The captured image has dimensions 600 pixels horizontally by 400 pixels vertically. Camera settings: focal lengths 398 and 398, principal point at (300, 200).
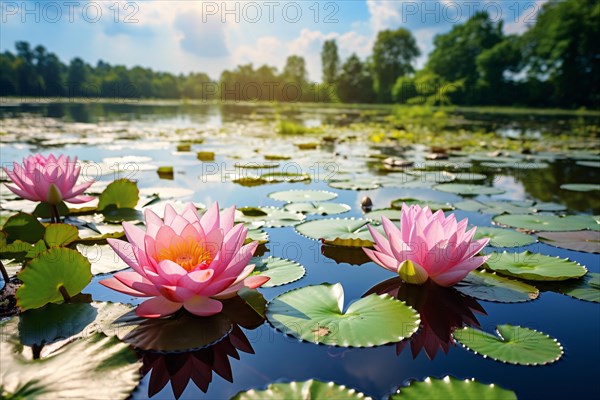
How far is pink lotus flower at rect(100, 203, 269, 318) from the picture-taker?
92 cm

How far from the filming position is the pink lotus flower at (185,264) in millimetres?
924

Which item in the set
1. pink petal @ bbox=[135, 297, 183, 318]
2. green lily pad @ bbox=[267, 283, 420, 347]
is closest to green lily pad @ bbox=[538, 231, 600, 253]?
green lily pad @ bbox=[267, 283, 420, 347]

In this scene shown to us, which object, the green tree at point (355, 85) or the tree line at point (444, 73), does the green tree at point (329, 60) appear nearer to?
the tree line at point (444, 73)

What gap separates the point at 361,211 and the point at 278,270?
0.99 meters

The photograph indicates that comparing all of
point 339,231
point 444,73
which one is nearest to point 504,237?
point 339,231

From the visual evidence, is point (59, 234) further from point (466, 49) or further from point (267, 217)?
point (466, 49)

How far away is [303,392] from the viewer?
721 mm

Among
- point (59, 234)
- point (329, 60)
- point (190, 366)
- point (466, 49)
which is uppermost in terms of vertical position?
point (329, 60)

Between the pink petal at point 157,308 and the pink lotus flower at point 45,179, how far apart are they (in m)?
0.96

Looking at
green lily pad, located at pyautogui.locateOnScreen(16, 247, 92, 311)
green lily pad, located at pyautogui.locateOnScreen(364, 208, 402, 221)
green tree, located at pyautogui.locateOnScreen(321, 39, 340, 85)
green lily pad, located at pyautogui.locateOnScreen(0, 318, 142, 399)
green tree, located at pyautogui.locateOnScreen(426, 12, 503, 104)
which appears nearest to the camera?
green lily pad, located at pyautogui.locateOnScreen(0, 318, 142, 399)

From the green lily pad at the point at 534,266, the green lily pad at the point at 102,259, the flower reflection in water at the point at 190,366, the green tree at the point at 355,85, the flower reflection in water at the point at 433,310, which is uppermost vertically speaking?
the green tree at the point at 355,85

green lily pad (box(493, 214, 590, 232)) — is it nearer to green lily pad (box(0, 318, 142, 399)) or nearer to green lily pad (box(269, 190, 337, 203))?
green lily pad (box(269, 190, 337, 203))

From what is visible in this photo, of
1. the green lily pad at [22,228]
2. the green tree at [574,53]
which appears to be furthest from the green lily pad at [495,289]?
the green tree at [574,53]

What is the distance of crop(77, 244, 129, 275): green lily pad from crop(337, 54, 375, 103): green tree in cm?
4244
